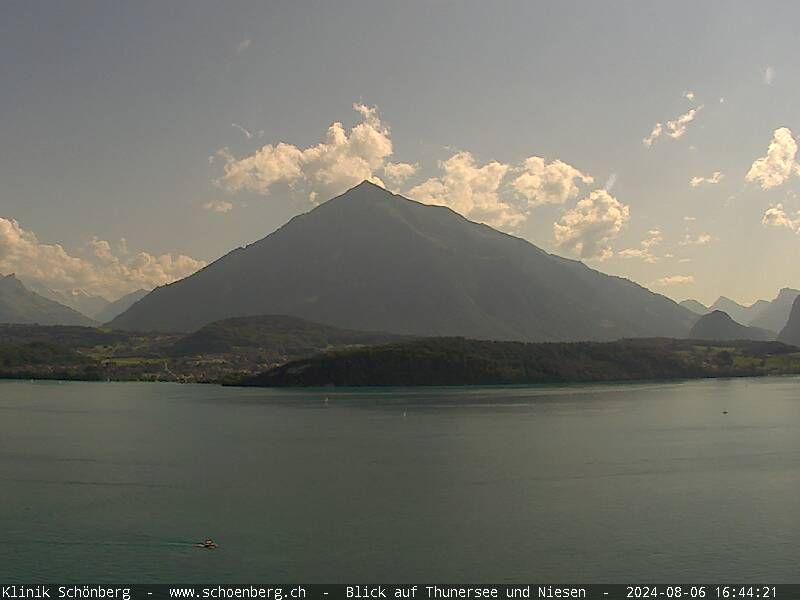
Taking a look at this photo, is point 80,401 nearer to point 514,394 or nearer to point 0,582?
point 514,394

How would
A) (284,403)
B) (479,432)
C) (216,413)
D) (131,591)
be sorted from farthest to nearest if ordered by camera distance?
(284,403), (216,413), (479,432), (131,591)

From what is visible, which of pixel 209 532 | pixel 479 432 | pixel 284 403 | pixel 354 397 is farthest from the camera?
pixel 354 397

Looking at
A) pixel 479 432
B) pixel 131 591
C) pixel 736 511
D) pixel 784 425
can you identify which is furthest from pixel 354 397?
pixel 131 591

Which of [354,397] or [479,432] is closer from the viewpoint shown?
[479,432]
